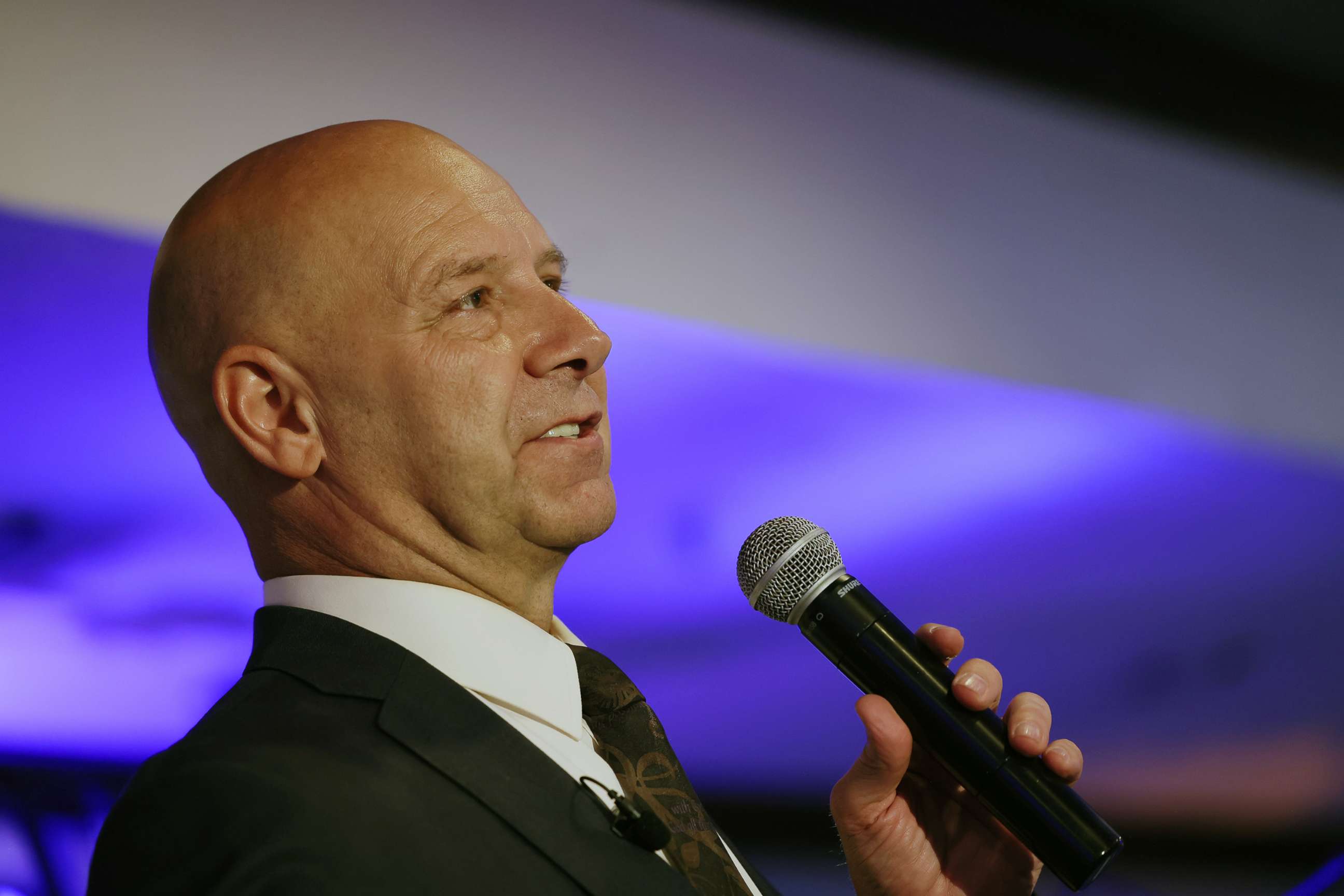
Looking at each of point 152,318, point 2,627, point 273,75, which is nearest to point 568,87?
point 273,75

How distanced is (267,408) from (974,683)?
84cm

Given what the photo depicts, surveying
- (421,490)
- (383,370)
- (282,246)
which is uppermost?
(282,246)

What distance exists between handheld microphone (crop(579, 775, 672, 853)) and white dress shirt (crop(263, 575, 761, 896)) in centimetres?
10

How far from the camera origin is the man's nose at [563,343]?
3.94 ft

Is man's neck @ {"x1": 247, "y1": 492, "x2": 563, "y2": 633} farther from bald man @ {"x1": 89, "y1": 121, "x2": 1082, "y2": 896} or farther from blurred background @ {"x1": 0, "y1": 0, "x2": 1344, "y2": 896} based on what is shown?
blurred background @ {"x1": 0, "y1": 0, "x2": 1344, "y2": 896}

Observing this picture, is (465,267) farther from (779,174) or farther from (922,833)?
(779,174)

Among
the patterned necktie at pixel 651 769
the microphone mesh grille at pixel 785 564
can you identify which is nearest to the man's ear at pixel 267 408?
the patterned necktie at pixel 651 769

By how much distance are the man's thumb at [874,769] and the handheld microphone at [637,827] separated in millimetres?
260

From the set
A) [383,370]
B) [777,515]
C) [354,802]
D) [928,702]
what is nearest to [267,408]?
[383,370]

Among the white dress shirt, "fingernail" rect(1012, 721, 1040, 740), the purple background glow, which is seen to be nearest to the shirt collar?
the white dress shirt

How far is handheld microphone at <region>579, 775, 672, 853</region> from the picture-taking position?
3.28 ft

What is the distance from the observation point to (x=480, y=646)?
1.15 m

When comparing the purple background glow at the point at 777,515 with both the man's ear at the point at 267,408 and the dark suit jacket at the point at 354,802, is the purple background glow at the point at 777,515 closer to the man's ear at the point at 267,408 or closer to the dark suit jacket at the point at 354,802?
the man's ear at the point at 267,408

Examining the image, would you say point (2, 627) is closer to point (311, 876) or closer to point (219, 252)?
point (219, 252)
